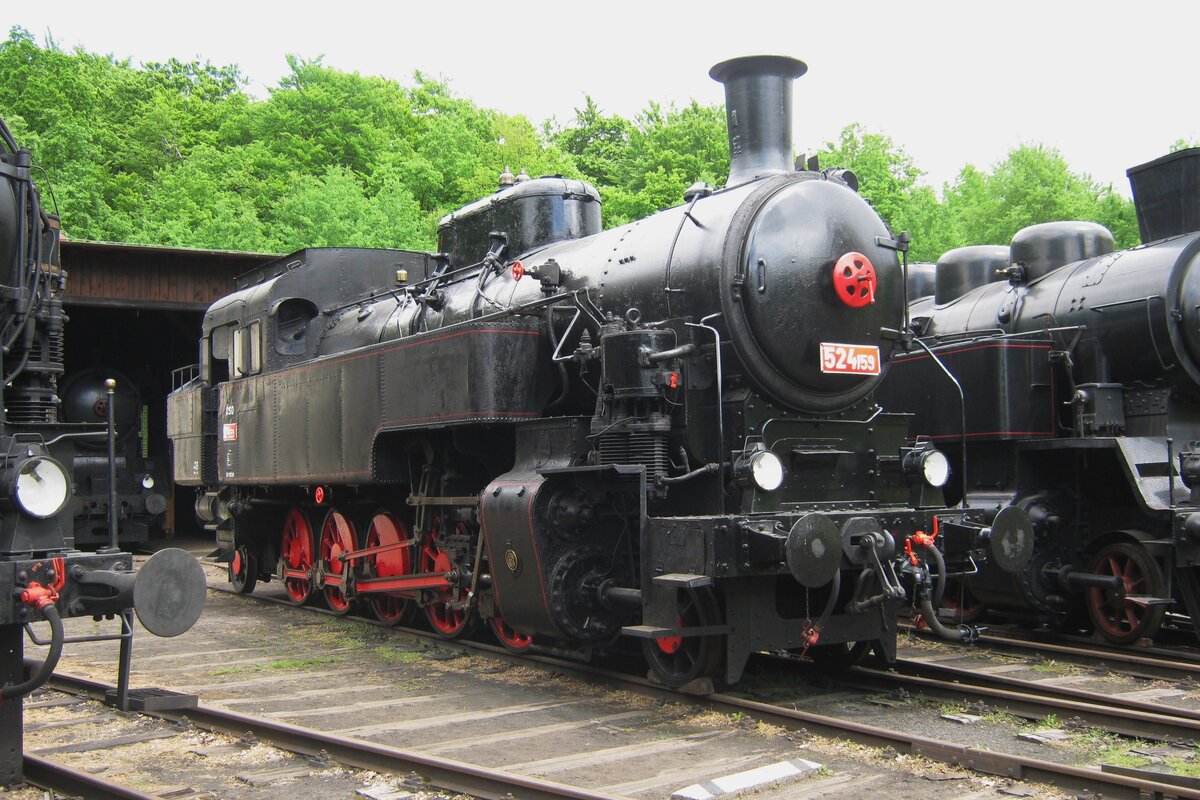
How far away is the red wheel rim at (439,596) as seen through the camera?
28.5ft

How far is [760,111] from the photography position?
742cm

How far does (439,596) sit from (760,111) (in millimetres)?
4500

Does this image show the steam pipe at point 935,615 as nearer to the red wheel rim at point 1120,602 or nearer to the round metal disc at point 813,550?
the round metal disc at point 813,550

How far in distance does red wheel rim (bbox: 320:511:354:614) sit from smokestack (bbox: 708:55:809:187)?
16.6 feet

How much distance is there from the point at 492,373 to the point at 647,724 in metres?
2.53

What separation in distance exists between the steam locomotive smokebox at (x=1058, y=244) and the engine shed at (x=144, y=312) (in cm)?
1226

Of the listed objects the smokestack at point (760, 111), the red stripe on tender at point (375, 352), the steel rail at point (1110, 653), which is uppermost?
the smokestack at point (760, 111)

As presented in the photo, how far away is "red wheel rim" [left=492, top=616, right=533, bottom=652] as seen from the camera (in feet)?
26.5

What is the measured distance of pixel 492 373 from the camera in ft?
24.0

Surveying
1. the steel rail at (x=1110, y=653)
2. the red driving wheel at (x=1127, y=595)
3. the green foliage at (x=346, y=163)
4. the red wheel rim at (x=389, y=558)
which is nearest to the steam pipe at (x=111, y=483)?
the red wheel rim at (x=389, y=558)

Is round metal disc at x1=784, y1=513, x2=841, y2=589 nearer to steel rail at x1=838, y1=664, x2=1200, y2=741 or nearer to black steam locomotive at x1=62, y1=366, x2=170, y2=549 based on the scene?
steel rail at x1=838, y1=664, x2=1200, y2=741

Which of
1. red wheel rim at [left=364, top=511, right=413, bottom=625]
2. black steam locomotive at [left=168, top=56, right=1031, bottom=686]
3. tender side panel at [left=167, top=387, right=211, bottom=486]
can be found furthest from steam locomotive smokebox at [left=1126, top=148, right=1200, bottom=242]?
tender side panel at [left=167, top=387, right=211, bottom=486]

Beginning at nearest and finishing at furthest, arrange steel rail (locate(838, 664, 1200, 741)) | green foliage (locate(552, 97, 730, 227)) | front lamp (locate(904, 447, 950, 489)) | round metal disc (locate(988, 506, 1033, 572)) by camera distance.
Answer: steel rail (locate(838, 664, 1200, 741)), round metal disc (locate(988, 506, 1033, 572)), front lamp (locate(904, 447, 950, 489)), green foliage (locate(552, 97, 730, 227))

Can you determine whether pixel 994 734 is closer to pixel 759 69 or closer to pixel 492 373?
pixel 492 373
